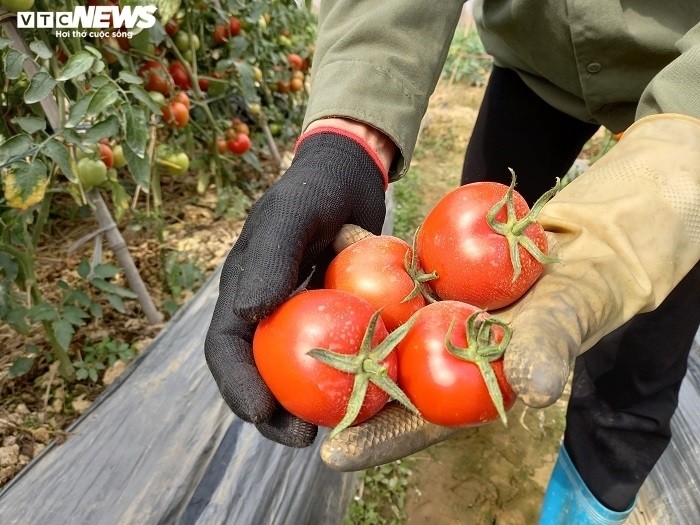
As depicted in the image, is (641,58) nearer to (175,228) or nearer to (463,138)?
(175,228)

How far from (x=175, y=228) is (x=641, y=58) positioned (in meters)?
2.25

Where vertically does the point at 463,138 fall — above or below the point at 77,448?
below

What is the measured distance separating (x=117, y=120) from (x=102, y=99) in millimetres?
84

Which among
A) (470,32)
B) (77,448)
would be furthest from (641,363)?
(470,32)

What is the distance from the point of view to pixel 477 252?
0.94 metres

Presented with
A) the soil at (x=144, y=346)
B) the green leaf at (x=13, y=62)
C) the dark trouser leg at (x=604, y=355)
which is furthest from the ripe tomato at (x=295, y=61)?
the green leaf at (x=13, y=62)

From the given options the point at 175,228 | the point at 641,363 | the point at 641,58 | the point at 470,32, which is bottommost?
the point at 470,32

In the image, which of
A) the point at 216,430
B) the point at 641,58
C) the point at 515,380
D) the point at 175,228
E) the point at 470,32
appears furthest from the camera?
the point at 470,32

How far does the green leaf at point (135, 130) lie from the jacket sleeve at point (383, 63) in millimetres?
558

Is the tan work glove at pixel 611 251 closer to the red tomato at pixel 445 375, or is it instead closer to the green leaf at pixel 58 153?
the red tomato at pixel 445 375

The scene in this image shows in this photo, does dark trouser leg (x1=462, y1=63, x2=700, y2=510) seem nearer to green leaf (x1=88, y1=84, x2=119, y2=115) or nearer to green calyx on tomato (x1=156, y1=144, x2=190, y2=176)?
green leaf (x1=88, y1=84, x2=119, y2=115)

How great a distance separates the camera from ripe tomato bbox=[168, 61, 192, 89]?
2.62 m

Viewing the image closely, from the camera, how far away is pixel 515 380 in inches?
30.0

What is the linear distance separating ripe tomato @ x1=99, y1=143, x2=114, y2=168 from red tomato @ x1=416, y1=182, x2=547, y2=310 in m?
1.37
